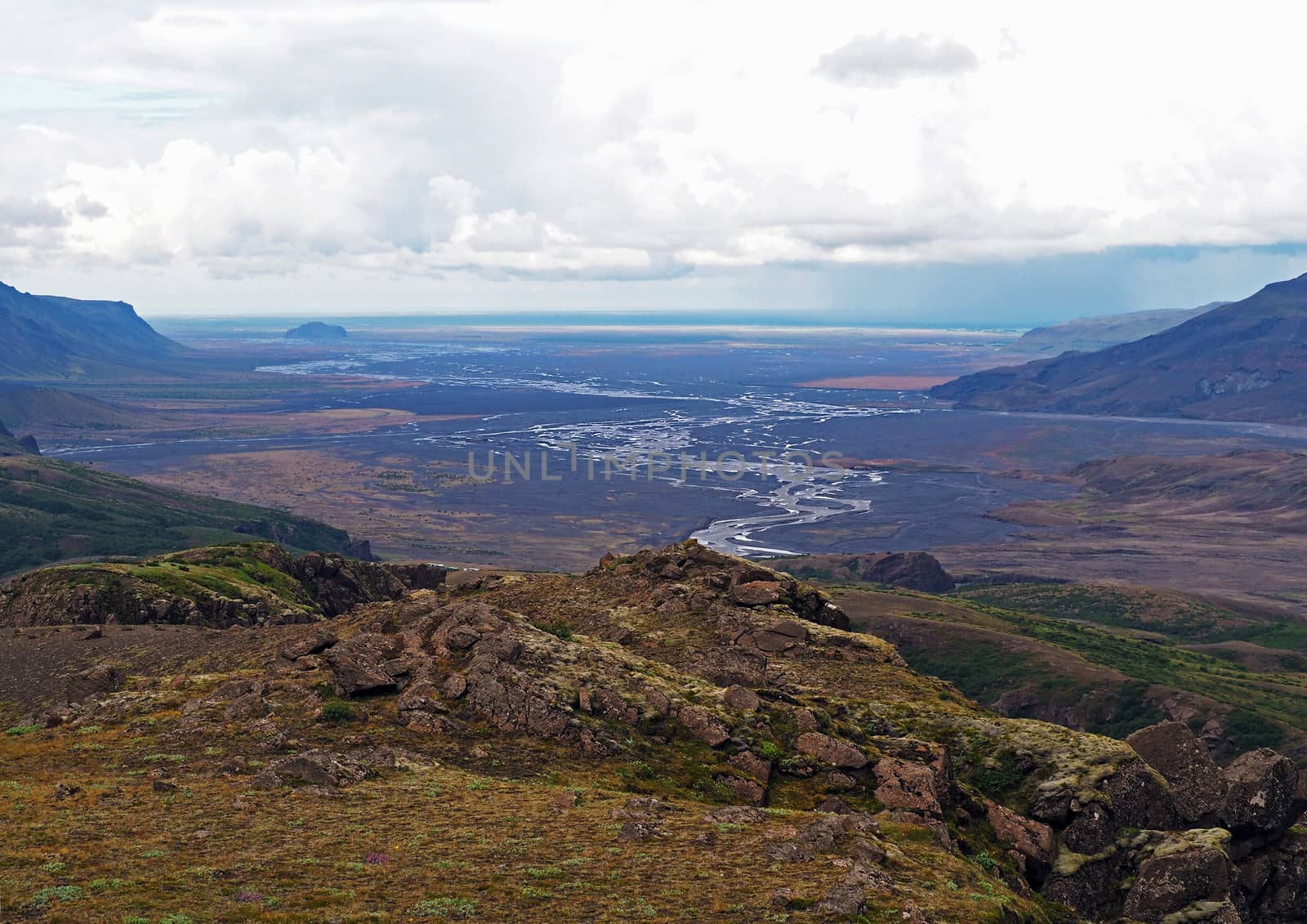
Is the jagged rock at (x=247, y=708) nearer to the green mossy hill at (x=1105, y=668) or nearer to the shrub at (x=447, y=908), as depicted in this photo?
the shrub at (x=447, y=908)

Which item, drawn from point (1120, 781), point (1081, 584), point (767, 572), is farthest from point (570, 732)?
point (1081, 584)

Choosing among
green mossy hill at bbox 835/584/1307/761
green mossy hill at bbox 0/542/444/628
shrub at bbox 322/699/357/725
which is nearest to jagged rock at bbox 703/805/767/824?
shrub at bbox 322/699/357/725

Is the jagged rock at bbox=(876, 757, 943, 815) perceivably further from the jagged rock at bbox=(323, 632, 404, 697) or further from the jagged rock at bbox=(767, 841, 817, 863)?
the jagged rock at bbox=(323, 632, 404, 697)

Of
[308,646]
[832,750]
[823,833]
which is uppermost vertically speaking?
[308,646]

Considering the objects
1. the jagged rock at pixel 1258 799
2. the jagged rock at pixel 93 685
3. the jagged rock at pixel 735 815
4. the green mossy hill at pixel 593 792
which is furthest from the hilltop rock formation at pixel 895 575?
the jagged rock at pixel 735 815

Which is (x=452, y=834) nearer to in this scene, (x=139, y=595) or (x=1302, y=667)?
(x=139, y=595)

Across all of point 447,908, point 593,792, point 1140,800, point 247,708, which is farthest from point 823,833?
point 247,708

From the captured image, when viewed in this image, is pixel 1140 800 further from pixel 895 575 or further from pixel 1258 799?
pixel 895 575
